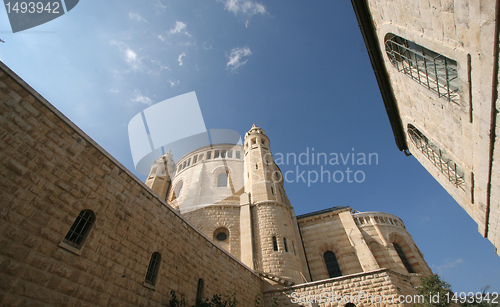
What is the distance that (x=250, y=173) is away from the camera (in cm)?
2055

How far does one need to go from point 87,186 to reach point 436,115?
30.9 ft

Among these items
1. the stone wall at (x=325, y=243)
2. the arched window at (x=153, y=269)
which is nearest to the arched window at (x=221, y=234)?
the stone wall at (x=325, y=243)

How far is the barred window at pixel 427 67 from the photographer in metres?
5.52

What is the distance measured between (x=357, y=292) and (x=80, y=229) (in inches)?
421

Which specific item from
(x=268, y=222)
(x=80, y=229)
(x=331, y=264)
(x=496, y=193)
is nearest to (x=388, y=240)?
(x=331, y=264)

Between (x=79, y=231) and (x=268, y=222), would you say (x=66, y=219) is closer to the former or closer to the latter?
(x=79, y=231)

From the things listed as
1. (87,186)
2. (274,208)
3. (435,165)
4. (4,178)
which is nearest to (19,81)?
(4,178)

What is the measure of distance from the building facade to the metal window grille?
0.03 metres

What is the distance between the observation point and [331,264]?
680 inches

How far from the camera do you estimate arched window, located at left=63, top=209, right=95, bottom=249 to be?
5334mm

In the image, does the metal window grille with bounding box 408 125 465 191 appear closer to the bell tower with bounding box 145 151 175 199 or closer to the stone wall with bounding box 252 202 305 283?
the stone wall with bounding box 252 202 305 283

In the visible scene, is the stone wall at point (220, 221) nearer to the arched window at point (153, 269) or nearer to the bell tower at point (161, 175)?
the bell tower at point (161, 175)

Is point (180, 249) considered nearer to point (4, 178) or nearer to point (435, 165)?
point (4, 178)

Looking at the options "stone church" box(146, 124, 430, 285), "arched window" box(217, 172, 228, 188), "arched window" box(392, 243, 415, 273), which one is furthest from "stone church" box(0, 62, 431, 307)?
"arched window" box(217, 172, 228, 188)
